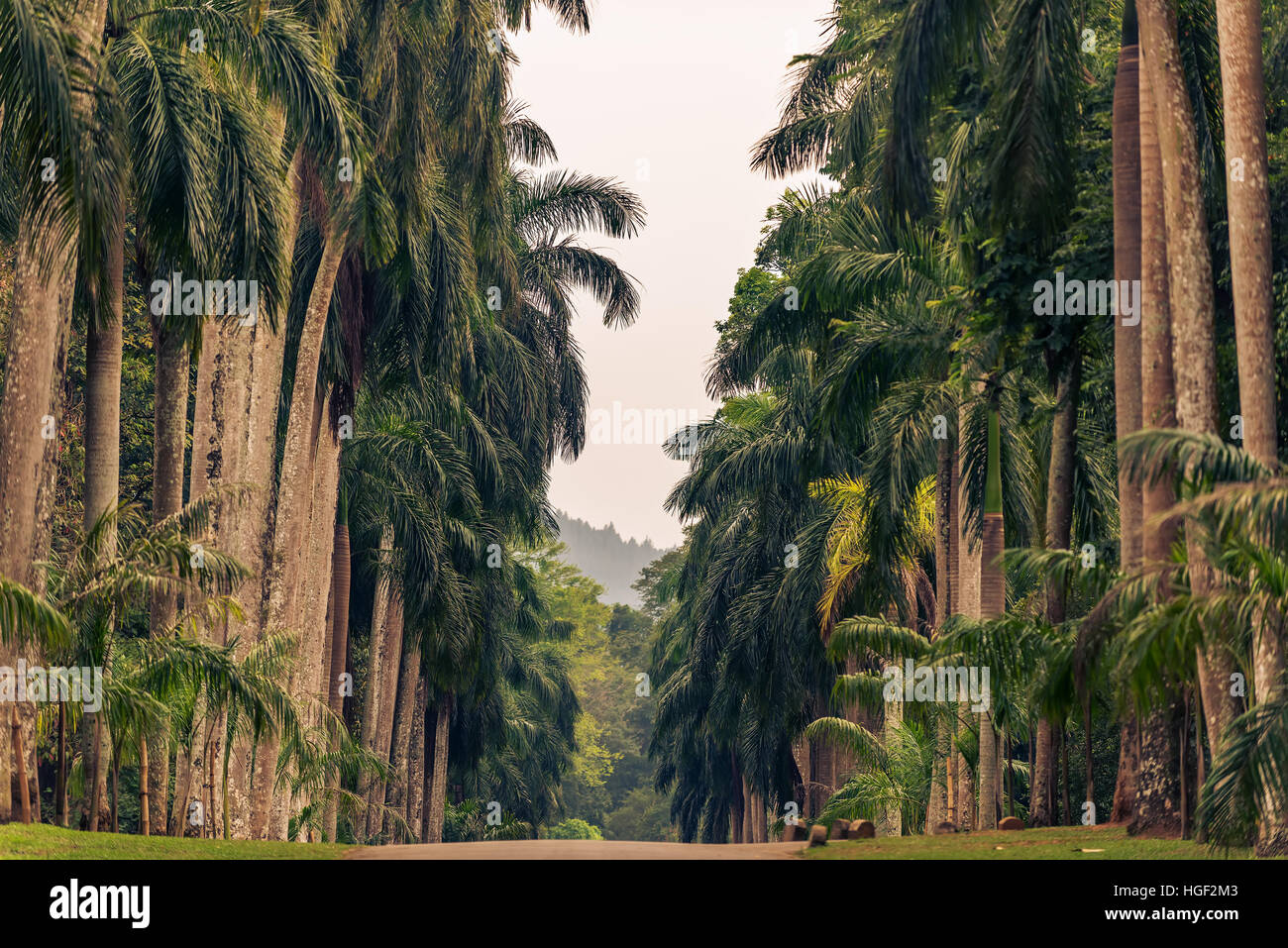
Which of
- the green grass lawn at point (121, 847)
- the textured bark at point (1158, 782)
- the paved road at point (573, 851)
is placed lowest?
the paved road at point (573, 851)

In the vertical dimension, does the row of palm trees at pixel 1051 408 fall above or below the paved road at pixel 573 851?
above

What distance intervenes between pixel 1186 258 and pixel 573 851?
291 inches

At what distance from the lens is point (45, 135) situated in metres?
11.8

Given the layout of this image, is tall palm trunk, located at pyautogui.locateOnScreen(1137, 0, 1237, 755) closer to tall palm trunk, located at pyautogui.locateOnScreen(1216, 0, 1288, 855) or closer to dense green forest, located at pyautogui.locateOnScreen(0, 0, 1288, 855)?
dense green forest, located at pyautogui.locateOnScreen(0, 0, 1288, 855)

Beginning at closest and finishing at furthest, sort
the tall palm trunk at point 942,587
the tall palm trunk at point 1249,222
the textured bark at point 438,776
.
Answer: the tall palm trunk at point 1249,222, the tall palm trunk at point 942,587, the textured bark at point 438,776

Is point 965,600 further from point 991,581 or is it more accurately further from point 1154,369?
point 1154,369

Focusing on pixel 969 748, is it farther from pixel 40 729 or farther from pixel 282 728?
pixel 40 729

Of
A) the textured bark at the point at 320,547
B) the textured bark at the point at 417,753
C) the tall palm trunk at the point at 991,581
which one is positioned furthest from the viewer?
the textured bark at the point at 417,753

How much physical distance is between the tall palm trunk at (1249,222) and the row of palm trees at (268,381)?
29.7 ft

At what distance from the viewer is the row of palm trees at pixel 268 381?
1351 centimetres

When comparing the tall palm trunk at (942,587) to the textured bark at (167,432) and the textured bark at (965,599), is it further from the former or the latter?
the textured bark at (167,432)

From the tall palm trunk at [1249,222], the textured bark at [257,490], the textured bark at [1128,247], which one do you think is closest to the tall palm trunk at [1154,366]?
the textured bark at [1128,247]

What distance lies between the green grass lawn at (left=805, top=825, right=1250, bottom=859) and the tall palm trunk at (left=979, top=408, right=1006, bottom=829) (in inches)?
86.4
